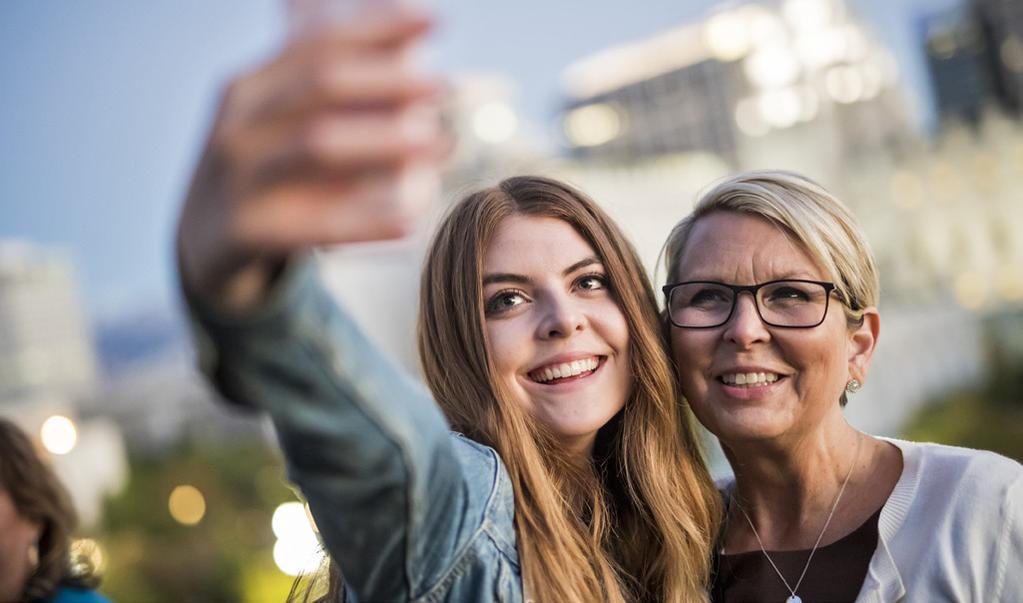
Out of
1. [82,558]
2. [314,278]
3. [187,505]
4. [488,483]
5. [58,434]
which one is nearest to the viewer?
[314,278]

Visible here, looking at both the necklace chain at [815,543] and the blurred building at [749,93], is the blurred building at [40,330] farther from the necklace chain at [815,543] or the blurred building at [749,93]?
the necklace chain at [815,543]

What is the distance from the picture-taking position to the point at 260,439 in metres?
38.6

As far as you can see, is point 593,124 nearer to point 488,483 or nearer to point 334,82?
point 488,483

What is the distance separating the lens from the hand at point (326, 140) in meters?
0.65

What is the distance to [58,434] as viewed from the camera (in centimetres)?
1100

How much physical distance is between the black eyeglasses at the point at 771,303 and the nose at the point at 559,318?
225 mm

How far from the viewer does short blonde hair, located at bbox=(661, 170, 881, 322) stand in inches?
74.5

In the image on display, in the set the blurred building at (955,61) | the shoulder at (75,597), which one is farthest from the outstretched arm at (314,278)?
the blurred building at (955,61)

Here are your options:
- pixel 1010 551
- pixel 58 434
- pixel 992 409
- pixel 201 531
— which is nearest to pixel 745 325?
pixel 1010 551

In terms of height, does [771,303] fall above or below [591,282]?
below

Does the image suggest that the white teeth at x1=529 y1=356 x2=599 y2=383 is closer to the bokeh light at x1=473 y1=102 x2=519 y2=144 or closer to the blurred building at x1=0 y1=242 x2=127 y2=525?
the bokeh light at x1=473 y1=102 x2=519 y2=144

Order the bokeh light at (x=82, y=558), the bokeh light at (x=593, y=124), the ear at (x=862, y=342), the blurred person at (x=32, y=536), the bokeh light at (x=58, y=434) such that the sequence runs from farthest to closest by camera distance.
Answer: the bokeh light at (x=593, y=124)
the bokeh light at (x=58, y=434)
the bokeh light at (x=82, y=558)
the blurred person at (x=32, y=536)
the ear at (x=862, y=342)

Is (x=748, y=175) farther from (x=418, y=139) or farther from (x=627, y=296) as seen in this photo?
(x=418, y=139)

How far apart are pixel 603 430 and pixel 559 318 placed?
0.34 meters
